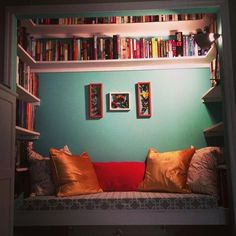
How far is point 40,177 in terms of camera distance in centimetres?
287

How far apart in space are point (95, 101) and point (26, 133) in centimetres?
83

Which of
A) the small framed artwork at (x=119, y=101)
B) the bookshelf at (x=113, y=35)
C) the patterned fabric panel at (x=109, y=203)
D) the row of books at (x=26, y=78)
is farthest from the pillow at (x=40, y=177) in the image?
the bookshelf at (x=113, y=35)

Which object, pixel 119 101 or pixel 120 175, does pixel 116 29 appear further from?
pixel 120 175

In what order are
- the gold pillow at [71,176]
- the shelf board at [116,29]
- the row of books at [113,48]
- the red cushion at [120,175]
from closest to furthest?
1. the gold pillow at [71,176]
2. the red cushion at [120,175]
3. the shelf board at [116,29]
4. the row of books at [113,48]

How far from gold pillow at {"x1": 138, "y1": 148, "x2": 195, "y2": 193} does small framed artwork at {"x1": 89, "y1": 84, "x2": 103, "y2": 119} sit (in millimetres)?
793

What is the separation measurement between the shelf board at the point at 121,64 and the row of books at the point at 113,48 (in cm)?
6

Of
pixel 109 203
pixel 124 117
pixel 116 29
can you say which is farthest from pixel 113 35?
pixel 109 203

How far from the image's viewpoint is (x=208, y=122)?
3426 mm

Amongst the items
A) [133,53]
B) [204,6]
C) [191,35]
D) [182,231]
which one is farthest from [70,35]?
[182,231]

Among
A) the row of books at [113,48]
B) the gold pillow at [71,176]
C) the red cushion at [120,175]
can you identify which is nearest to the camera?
the gold pillow at [71,176]

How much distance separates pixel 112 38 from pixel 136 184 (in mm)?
1605

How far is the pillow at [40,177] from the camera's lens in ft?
9.24

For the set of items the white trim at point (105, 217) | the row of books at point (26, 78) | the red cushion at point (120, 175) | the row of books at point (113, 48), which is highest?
the row of books at point (113, 48)

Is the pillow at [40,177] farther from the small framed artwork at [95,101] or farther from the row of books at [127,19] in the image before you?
the row of books at [127,19]
